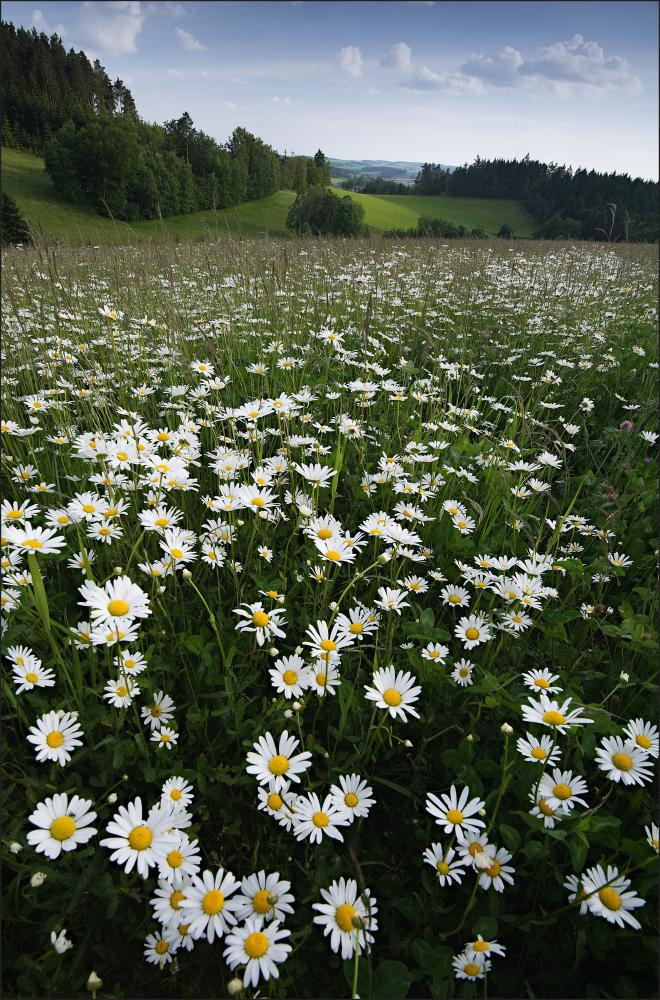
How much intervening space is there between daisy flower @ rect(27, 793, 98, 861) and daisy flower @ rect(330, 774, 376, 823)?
24.0 inches

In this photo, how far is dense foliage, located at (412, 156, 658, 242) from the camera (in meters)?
34.9

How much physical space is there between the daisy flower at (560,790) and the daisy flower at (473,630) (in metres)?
0.51

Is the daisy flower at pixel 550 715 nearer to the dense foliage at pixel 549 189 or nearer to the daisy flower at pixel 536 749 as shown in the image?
the daisy flower at pixel 536 749

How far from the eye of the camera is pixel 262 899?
1.18m

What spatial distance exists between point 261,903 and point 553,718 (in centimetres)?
91

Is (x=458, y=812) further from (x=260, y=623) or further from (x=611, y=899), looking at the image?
(x=260, y=623)

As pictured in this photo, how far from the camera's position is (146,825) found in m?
1.20

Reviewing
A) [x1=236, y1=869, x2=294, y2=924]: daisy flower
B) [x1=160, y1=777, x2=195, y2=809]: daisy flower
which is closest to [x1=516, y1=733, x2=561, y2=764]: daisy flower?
[x1=236, y1=869, x2=294, y2=924]: daisy flower

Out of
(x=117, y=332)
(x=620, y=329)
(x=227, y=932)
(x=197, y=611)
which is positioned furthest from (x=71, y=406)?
(x=620, y=329)

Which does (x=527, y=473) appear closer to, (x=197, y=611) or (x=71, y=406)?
(x=197, y=611)

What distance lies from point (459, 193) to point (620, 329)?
55850 millimetres

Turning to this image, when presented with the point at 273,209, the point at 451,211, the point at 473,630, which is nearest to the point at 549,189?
the point at 451,211

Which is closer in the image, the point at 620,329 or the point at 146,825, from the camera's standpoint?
the point at 146,825

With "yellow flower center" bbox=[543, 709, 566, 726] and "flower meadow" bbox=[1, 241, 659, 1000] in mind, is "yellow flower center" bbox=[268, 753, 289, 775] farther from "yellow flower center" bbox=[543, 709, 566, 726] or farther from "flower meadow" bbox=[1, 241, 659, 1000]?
"yellow flower center" bbox=[543, 709, 566, 726]
